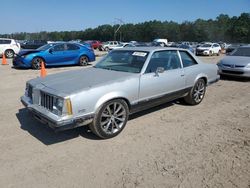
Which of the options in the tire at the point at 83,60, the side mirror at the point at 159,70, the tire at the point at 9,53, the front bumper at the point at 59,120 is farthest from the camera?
the tire at the point at 9,53

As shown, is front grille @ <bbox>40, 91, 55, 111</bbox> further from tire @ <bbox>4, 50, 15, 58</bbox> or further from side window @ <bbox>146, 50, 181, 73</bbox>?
tire @ <bbox>4, 50, 15, 58</bbox>

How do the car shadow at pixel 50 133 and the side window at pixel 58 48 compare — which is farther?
the side window at pixel 58 48

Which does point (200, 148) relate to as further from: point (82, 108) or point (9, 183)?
point (9, 183)

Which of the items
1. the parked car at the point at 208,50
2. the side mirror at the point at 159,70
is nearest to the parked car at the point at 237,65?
the side mirror at the point at 159,70

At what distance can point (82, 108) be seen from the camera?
3.71 metres

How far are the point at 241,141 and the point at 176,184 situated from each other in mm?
1845

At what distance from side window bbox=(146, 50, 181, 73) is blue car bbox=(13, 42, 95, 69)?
28.2 feet

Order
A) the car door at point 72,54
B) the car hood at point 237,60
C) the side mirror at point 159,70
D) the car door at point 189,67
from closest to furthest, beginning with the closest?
the side mirror at point 159,70 < the car door at point 189,67 < the car hood at point 237,60 < the car door at point 72,54

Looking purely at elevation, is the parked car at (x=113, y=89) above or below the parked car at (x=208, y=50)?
below

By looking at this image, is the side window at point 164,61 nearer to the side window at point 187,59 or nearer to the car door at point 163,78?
the car door at point 163,78

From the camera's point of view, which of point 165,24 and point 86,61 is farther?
point 165,24

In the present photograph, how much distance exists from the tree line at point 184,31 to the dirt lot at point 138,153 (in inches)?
3152

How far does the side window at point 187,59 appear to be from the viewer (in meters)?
5.76

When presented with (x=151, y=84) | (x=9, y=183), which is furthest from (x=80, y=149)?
(x=151, y=84)
